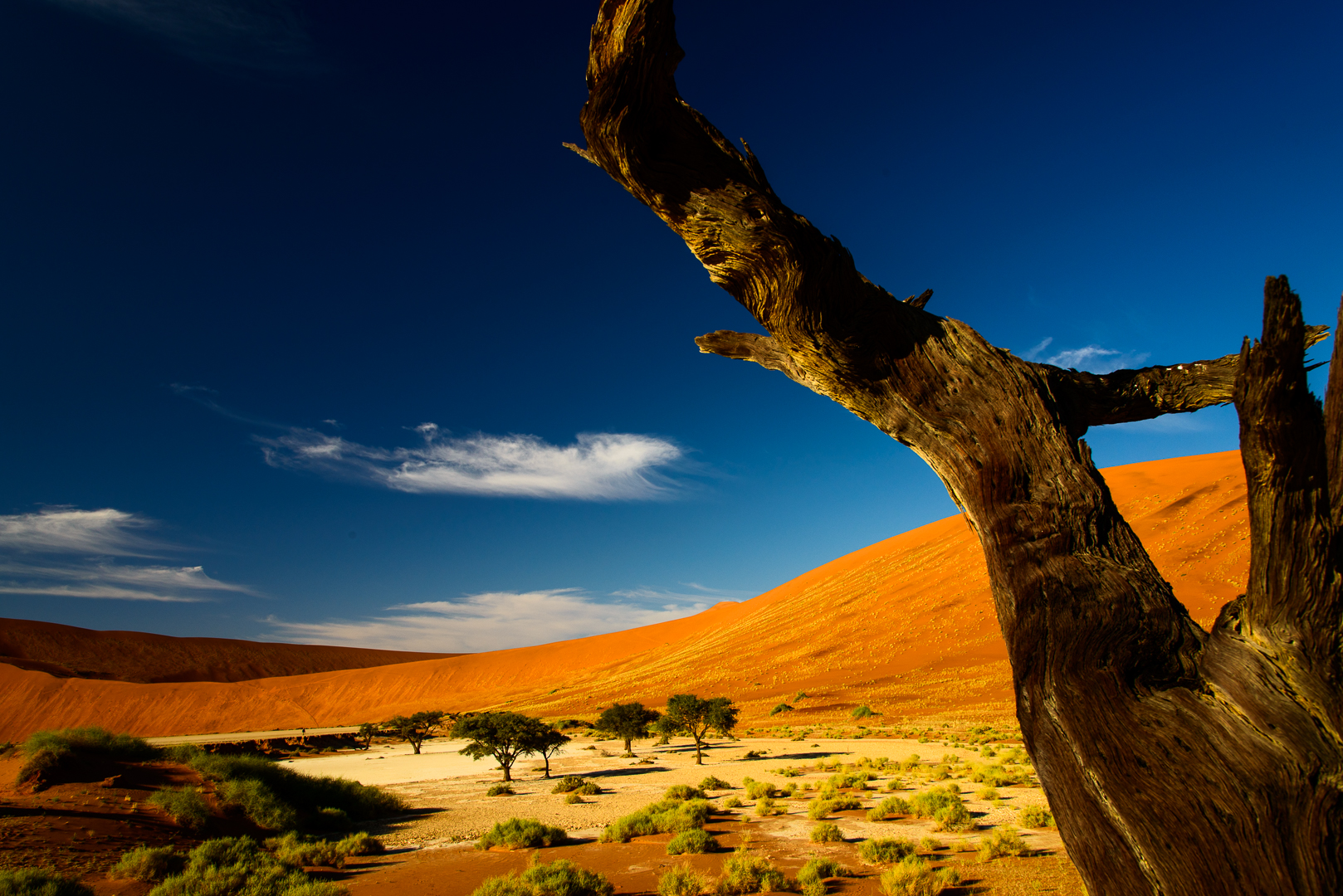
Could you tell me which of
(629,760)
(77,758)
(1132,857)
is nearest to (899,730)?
(629,760)

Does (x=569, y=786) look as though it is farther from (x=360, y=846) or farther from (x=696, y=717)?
(x=696, y=717)

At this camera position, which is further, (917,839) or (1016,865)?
(917,839)

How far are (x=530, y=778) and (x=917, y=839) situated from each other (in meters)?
15.3

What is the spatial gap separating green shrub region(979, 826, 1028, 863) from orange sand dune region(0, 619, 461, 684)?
93.7m

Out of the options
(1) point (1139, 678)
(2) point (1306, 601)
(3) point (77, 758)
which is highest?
(2) point (1306, 601)

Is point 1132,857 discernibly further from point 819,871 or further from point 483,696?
point 483,696

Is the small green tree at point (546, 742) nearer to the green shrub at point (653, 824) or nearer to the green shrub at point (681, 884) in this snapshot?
the green shrub at point (653, 824)

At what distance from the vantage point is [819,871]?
9555 mm

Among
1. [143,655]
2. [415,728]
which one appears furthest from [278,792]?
[143,655]

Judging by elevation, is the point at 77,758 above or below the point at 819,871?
above

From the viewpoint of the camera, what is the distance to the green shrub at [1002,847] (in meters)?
10.2

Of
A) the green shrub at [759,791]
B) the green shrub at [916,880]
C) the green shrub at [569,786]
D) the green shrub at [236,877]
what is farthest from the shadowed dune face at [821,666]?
the green shrub at [236,877]

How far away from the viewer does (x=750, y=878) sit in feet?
30.0

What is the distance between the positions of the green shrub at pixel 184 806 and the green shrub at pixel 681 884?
9.46m
